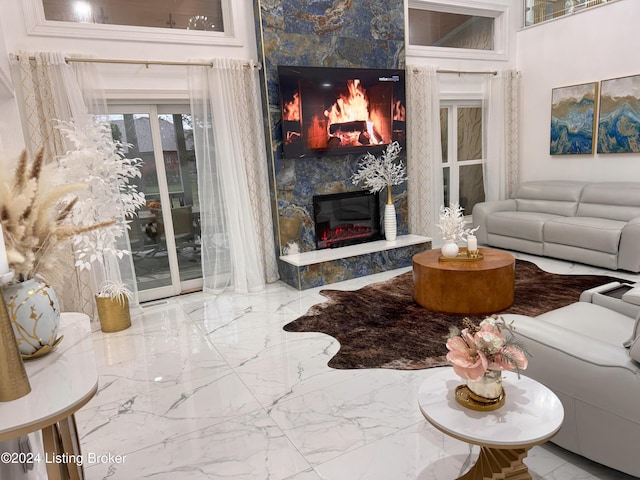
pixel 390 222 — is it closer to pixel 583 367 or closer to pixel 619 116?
pixel 619 116

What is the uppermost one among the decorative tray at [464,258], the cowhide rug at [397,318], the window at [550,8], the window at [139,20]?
the window at [550,8]

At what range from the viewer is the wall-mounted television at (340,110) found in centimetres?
487

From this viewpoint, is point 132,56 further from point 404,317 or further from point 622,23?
point 622,23

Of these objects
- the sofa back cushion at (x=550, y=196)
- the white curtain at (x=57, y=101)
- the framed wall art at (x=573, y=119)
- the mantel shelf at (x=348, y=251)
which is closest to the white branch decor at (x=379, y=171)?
the mantel shelf at (x=348, y=251)

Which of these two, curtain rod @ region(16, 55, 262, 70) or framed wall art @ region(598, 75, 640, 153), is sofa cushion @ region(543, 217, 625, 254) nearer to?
framed wall art @ region(598, 75, 640, 153)

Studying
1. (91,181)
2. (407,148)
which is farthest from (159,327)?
(407,148)

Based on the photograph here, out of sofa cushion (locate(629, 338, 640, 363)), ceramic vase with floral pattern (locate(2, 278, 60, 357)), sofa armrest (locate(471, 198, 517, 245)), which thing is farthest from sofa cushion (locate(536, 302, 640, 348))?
sofa armrest (locate(471, 198, 517, 245))

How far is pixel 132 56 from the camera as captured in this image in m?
4.33

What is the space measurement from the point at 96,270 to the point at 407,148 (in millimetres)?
3958

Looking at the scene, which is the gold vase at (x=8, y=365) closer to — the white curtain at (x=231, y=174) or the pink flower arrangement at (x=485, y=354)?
the pink flower arrangement at (x=485, y=354)

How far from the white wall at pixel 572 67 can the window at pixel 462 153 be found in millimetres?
723

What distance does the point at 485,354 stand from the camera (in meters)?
1.56

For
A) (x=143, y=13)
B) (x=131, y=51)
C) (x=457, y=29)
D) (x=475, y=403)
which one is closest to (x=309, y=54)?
(x=143, y=13)

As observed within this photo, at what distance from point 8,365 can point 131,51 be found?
13.2 feet
